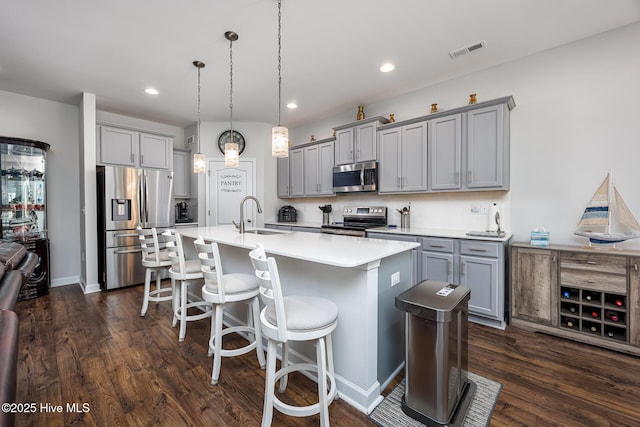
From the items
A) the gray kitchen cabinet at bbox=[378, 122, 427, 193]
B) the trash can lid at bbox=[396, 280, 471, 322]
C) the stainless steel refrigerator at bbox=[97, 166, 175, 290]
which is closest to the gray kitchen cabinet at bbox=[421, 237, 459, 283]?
the gray kitchen cabinet at bbox=[378, 122, 427, 193]

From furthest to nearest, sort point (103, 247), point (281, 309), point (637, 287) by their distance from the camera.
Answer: point (103, 247) < point (637, 287) < point (281, 309)

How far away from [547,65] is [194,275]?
426 cm

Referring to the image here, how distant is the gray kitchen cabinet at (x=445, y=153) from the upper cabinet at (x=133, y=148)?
173 inches

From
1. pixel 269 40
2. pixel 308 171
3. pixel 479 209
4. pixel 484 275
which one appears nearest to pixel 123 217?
pixel 308 171

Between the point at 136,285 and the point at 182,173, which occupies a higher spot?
the point at 182,173

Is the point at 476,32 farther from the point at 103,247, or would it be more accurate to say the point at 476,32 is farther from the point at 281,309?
the point at 103,247

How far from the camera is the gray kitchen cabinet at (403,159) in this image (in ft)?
11.9

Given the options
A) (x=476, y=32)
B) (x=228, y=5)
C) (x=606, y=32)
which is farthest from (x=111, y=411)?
(x=606, y=32)

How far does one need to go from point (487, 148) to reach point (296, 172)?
3.21 meters

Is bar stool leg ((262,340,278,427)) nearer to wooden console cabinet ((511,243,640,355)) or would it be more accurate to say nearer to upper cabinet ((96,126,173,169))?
wooden console cabinet ((511,243,640,355))

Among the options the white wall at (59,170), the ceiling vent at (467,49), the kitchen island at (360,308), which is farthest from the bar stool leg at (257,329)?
the white wall at (59,170)

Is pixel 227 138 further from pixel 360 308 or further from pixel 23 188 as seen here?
pixel 360 308

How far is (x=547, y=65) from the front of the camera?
299cm

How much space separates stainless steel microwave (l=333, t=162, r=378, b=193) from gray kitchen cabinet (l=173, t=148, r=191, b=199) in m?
3.07
